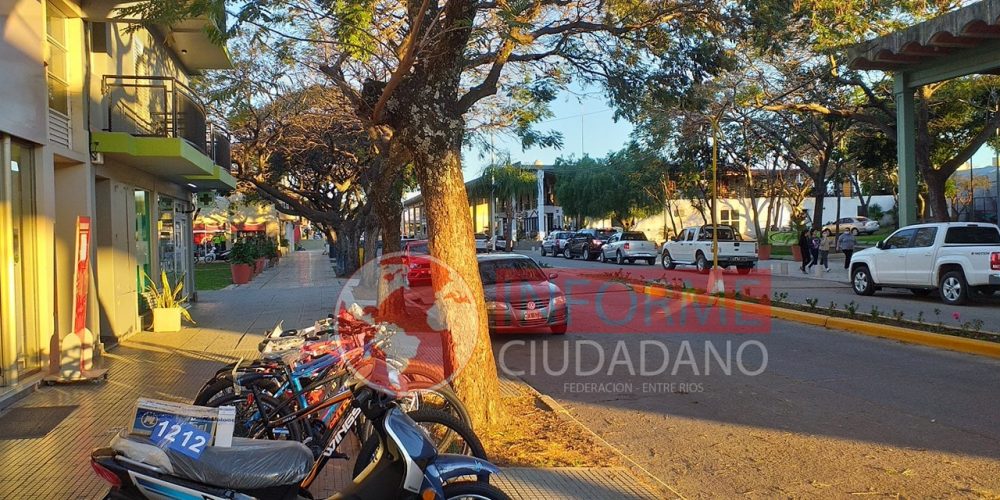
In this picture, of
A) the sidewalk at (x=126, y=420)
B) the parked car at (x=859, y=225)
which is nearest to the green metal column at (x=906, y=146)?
the sidewalk at (x=126, y=420)

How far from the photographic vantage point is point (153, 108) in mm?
14227

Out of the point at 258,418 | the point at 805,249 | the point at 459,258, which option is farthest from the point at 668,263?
the point at 258,418

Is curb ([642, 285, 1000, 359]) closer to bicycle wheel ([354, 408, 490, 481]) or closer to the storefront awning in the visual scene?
bicycle wheel ([354, 408, 490, 481])

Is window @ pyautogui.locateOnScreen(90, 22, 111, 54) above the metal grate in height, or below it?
above

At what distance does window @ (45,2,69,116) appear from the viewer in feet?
31.2

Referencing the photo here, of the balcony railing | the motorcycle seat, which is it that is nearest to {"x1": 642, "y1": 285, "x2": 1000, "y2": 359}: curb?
the motorcycle seat

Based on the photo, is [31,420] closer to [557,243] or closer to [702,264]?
[702,264]

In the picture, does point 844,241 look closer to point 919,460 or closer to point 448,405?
point 919,460

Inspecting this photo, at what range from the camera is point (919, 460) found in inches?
223

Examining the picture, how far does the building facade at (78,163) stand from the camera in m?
8.00

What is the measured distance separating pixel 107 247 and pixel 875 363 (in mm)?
11535

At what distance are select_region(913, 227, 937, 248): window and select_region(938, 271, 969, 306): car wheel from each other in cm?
86

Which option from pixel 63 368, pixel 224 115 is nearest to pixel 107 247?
pixel 63 368

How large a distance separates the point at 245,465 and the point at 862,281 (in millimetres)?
17678
